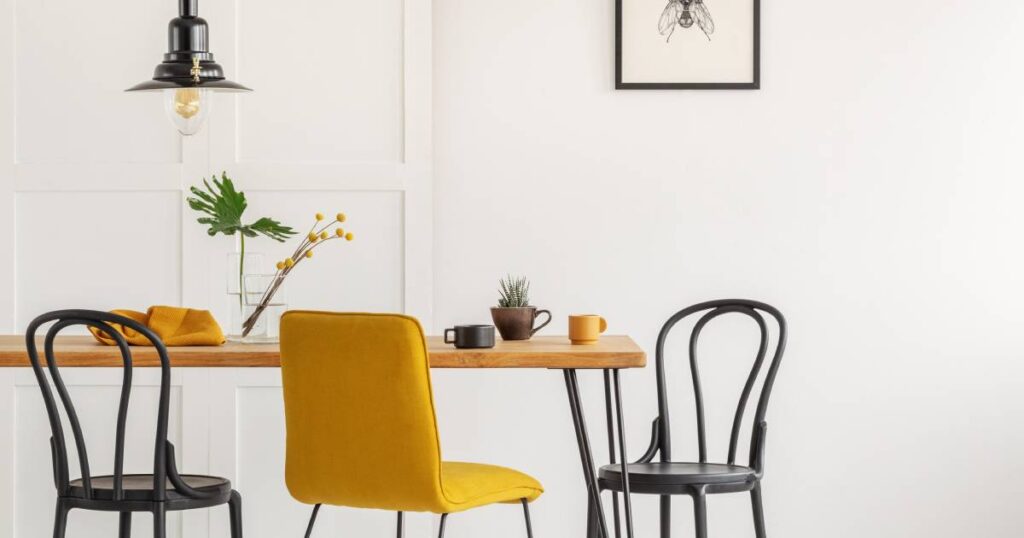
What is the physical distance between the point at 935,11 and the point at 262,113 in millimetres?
2028

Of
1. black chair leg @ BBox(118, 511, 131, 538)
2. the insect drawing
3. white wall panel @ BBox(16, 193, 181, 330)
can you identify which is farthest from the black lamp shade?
the insect drawing

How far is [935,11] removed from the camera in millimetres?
3412

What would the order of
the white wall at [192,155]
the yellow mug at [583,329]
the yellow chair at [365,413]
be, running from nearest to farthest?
the yellow chair at [365,413], the yellow mug at [583,329], the white wall at [192,155]

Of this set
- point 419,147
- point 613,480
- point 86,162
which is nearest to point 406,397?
point 613,480

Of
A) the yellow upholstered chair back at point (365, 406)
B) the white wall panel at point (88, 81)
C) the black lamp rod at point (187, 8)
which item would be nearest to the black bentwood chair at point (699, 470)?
the yellow upholstered chair back at point (365, 406)

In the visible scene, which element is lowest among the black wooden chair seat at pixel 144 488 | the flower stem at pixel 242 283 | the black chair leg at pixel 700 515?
the black chair leg at pixel 700 515

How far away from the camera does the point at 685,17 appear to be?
3396 mm

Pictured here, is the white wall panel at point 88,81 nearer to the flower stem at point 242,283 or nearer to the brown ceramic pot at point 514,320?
the flower stem at point 242,283

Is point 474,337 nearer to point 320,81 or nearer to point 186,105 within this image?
point 186,105

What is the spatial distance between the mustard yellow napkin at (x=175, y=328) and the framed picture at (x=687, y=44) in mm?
1418

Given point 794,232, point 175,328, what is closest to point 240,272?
point 175,328

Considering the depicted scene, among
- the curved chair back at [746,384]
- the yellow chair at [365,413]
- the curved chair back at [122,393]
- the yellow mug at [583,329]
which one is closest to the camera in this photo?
the yellow chair at [365,413]

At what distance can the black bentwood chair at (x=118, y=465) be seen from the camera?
2.43 metres

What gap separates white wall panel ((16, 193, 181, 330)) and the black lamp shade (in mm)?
864
